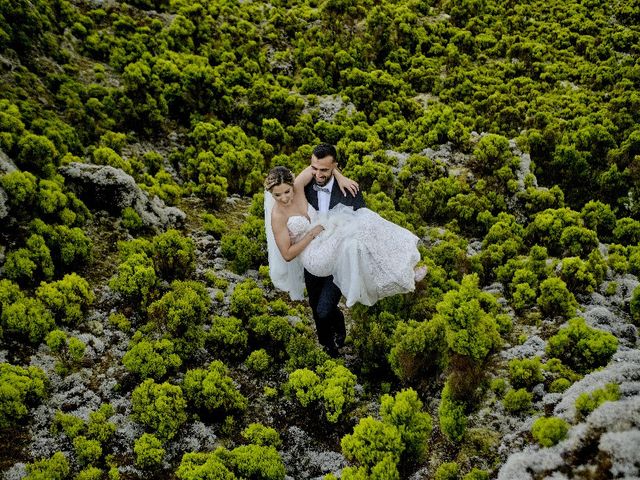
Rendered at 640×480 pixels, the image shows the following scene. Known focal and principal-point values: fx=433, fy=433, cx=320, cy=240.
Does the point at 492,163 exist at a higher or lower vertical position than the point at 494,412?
higher

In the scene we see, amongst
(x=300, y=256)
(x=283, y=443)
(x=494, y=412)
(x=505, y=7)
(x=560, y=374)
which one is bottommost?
(x=283, y=443)

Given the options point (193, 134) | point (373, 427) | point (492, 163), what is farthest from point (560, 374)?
point (193, 134)

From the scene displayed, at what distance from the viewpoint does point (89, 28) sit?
427 inches

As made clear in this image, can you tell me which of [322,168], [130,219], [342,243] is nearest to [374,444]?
[342,243]

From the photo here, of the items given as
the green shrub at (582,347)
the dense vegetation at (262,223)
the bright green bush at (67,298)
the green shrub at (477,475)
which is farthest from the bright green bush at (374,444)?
the bright green bush at (67,298)

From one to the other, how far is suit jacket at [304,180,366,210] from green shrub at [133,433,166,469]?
3130 mm

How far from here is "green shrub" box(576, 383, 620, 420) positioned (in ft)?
10.6

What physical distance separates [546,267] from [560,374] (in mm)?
2370

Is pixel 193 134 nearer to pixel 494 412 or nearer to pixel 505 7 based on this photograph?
pixel 494 412

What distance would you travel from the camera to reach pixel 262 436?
4.48 m

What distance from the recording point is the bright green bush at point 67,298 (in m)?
5.33

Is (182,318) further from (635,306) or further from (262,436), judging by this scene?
(635,306)

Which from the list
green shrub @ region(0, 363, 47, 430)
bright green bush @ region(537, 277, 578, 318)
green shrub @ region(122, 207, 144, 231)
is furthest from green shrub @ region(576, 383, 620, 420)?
green shrub @ region(122, 207, 144, 231)

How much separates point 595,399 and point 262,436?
3.05m
